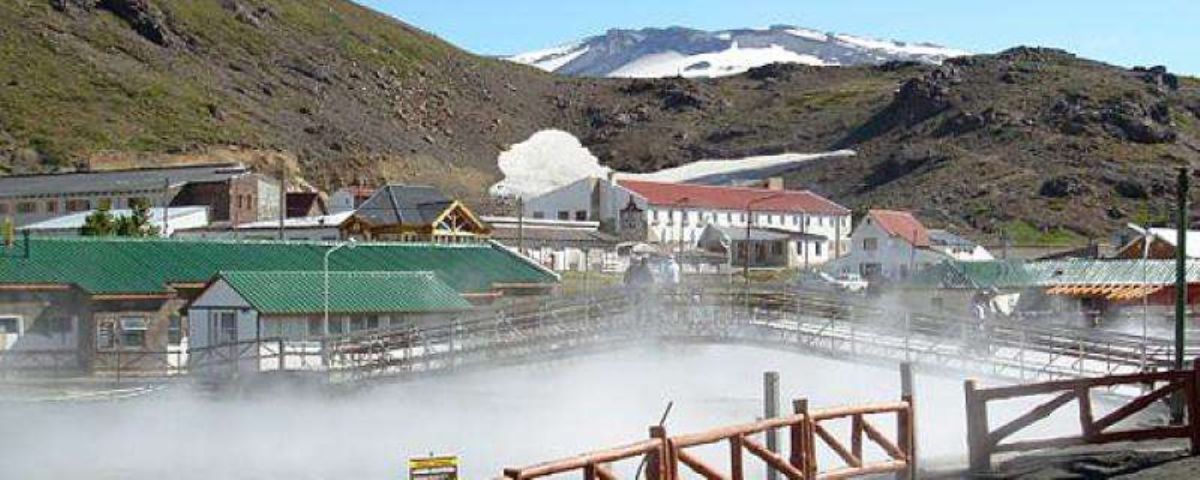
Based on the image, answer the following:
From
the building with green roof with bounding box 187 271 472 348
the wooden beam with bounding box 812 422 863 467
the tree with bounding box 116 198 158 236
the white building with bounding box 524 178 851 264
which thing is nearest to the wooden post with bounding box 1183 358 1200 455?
the wooden beam with bounding box 812 422 863 467

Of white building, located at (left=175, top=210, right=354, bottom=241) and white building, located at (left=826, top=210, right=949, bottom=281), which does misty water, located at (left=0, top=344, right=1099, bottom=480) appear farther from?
white building, located at (left=826, top=210, right=949, bottom=281)

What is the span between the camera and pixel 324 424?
48.7m

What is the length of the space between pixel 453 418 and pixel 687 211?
80.8m

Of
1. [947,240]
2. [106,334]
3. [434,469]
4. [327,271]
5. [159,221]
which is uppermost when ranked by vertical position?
[159,221]

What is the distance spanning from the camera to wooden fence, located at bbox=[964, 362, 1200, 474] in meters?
26.7

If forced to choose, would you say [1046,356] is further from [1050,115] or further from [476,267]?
[1050,115]

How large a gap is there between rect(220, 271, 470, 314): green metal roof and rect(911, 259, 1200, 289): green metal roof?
30.4 meters

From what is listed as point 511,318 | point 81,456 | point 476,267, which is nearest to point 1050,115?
point 476,267

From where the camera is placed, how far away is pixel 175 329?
6203cm

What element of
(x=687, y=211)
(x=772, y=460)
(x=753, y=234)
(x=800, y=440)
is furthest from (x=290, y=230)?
(x=772, y=460)

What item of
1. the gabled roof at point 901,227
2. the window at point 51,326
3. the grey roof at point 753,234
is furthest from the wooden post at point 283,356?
the grey roof at point 753,234

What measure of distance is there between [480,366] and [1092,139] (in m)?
139

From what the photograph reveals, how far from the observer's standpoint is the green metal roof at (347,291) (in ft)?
195

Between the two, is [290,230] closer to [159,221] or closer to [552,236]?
[159,221]
